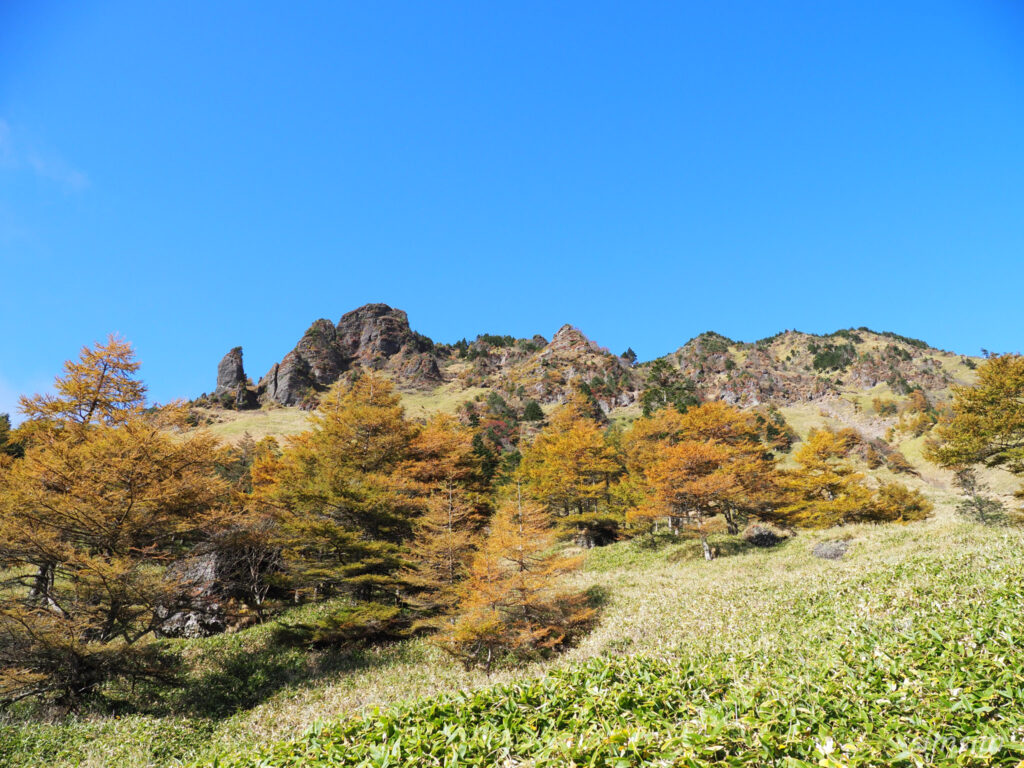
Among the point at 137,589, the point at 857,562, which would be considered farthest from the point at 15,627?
the point at 857,562

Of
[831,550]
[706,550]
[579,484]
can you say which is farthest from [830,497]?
[579,484]

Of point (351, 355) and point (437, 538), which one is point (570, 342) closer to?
point (351, 355)

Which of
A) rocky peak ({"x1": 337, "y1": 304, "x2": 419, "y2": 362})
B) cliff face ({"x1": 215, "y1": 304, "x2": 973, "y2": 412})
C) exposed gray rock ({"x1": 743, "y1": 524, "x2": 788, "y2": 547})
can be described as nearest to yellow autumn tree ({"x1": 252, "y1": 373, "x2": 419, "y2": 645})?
exposed gray rock ({"x1": 743, "y1": 524, "x2": 788, "y2": 547})

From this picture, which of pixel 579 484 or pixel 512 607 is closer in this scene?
pixel 512 607

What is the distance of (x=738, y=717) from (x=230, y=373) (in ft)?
484

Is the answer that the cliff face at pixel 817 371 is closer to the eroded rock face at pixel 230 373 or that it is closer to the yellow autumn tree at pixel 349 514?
the yellow autumn tree at pixel 349 514

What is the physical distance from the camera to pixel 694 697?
17.3 ft

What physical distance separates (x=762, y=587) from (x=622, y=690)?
557 inches

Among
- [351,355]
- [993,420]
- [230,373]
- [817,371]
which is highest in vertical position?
[351,355]

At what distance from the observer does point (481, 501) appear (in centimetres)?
2936

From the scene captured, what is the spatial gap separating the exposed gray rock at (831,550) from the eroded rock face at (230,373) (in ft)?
446

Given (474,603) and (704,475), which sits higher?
(704,475)

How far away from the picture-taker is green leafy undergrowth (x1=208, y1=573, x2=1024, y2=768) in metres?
3.71

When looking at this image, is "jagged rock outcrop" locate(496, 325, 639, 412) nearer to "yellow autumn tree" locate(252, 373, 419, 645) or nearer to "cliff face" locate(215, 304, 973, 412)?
"cliff face" locate(215, 304, 973, 412)
